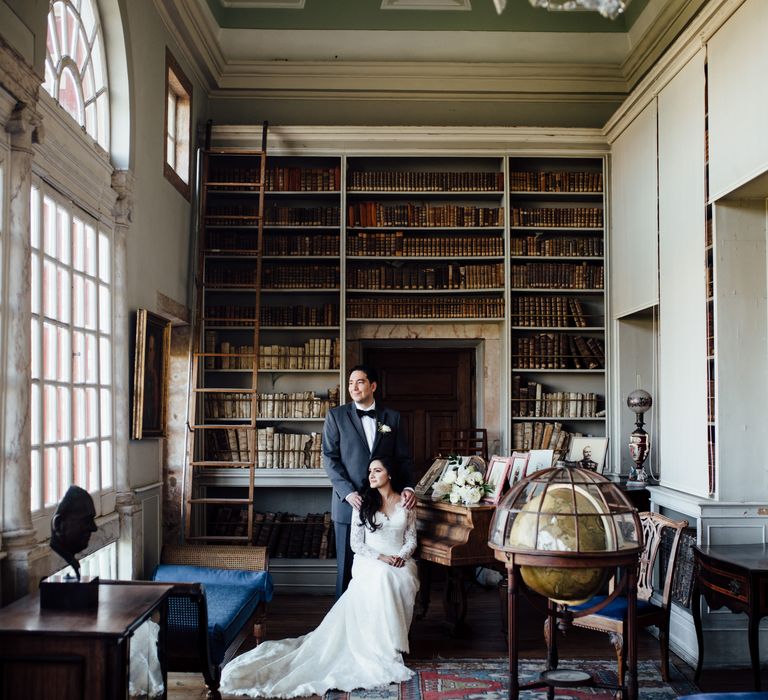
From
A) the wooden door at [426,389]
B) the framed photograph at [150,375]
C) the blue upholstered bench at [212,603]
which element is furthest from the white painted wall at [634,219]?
the framed photograph at [150,375]

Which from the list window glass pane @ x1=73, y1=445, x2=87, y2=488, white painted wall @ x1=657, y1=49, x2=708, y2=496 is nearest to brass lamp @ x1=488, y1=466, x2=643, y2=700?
white painted wall @ x1=657, y1=49, x2=708, y2=496

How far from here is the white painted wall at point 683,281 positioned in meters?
5.45

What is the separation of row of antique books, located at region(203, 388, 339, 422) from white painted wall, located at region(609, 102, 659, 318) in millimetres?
2699

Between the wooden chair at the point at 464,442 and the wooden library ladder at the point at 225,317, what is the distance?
1.76 meters

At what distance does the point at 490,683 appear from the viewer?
15.7ft

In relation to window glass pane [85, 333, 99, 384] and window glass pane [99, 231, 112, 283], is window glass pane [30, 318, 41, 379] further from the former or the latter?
window glass pane [99, 231, 112, 283]

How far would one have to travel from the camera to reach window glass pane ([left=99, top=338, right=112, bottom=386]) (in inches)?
195

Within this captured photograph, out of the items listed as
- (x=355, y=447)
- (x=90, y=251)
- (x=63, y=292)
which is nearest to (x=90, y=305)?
(x=90, y=251)

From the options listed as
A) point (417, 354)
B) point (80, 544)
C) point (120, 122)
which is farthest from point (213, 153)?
point (80, 544)

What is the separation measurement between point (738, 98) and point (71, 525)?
431 centimetres

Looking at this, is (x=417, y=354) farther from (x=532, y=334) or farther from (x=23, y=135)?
(x=23, y=135)

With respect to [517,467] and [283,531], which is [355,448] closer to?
[517,467]

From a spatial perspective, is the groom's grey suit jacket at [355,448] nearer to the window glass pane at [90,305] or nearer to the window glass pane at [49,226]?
the window glass pane at [90,305]

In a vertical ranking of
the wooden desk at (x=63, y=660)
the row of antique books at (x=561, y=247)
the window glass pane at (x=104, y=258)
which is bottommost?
the wooden desk at (x=63, y=660)
